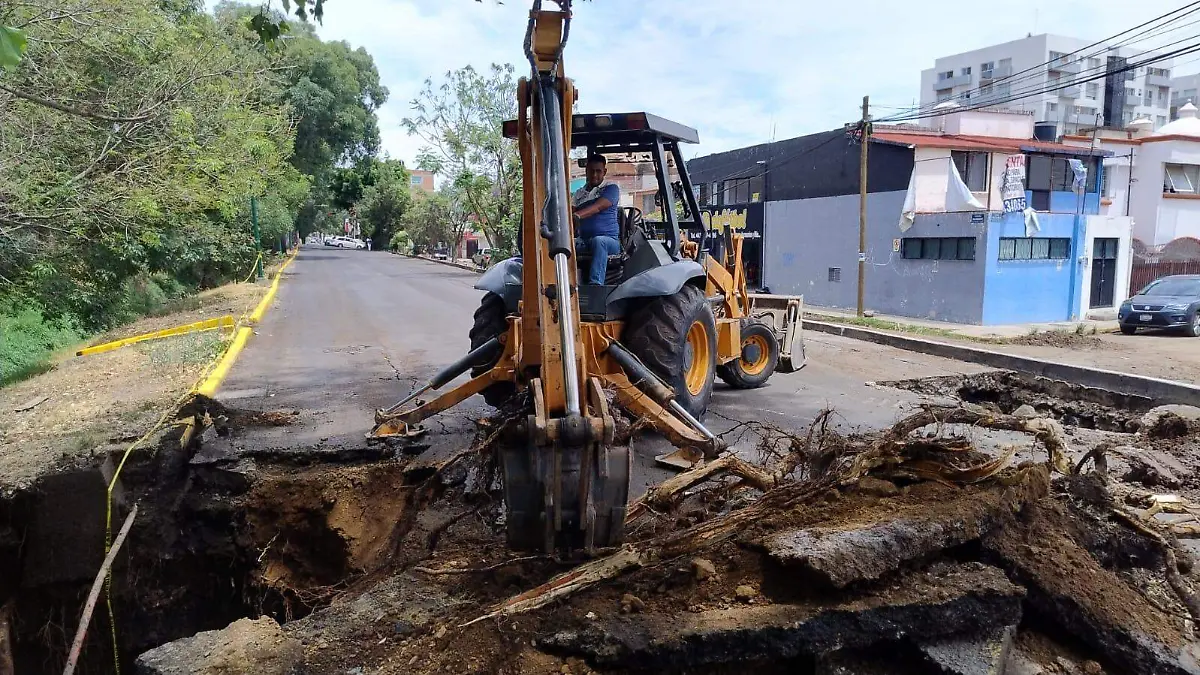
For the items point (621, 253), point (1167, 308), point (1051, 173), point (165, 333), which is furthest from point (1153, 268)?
point (165, 333)

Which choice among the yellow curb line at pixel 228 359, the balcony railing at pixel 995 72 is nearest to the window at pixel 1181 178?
the yellow curb line at pixel 228 359

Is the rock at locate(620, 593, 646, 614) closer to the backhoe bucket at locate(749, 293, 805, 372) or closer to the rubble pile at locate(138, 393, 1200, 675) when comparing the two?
the rubble pile at locate(138, 393, 1200, 675)

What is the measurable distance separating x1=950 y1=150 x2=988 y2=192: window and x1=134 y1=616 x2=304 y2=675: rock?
78.4ft

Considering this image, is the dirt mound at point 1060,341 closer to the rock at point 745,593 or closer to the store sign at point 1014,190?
the store sign at point 1014,190

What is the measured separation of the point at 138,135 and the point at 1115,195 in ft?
110

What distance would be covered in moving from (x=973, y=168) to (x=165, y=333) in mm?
21710

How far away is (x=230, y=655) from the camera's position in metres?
3.12

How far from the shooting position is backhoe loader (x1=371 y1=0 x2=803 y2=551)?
10.9 ft

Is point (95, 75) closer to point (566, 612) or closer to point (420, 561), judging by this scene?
point (420, 561)

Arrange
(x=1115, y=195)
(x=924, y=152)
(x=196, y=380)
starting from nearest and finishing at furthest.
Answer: (x=196, y=380) < (x=924, y=152) < (x=1115, y=195)

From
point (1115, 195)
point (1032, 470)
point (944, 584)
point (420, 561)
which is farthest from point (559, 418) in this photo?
point (1115, 195)

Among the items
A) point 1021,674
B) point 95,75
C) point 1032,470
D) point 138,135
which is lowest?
point 1021,674

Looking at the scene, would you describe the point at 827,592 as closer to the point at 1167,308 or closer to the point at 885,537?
the point at 885,537

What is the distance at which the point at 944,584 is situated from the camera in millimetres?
3344
